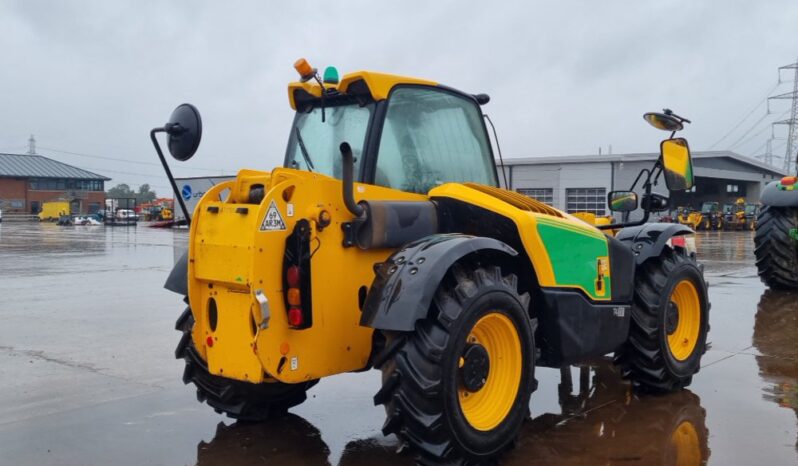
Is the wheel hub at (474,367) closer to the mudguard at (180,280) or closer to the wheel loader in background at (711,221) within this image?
the mudguard at (180,280)

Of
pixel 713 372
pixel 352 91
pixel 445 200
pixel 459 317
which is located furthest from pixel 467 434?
pixel 713 372

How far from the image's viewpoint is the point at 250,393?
479 centimetres

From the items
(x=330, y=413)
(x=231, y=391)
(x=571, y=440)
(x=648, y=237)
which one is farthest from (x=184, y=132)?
(x=648, y=237)

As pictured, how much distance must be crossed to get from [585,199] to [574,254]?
37.8 metres

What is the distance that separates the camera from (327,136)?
16.1ft

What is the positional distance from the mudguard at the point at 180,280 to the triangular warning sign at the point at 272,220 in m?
1.23

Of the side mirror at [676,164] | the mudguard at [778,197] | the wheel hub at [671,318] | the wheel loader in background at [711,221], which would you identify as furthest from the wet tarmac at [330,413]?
the wheel loader in background at [711,221]

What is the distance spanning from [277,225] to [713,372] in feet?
14.9

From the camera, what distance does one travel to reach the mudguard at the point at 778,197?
36.5 ft

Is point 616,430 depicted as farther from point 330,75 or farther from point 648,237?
point 330,75

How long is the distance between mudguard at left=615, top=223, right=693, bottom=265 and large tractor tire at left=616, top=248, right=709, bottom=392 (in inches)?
4.7

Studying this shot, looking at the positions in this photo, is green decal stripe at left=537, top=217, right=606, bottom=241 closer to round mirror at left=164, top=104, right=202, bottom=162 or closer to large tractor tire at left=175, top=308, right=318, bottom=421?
large tractor tire at left=175, top=308, right=318, bottom=421

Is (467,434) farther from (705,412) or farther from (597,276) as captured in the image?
(705,412)

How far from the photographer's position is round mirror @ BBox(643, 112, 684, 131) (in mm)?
5395
